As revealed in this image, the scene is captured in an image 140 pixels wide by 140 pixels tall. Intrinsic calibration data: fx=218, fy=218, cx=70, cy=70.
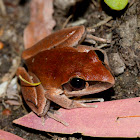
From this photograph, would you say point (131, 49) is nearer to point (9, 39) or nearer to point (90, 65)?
point (90, 65)

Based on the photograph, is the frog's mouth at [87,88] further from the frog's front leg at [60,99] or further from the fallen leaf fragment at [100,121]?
the fallen leaf fragment at [100,121]

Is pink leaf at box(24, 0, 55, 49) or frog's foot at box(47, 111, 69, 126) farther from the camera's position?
pink leaf at box(24, 0, 55, 49)

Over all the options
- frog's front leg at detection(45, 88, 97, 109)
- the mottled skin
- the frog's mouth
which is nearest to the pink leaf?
the mottled skin

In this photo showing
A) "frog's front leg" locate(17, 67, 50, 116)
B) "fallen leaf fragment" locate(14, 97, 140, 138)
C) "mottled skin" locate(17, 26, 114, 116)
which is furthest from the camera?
"frog's front leg" locate(17, 67, 50, 116)

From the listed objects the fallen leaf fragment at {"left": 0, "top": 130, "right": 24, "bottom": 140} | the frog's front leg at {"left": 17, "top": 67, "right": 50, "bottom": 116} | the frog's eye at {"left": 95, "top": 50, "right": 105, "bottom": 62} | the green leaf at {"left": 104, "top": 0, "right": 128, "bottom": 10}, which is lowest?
the fallen leaf fragment at {"left": 0, "top": 130, "right": 24, "bottom": 140}

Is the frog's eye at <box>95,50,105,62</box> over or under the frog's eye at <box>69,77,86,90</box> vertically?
over

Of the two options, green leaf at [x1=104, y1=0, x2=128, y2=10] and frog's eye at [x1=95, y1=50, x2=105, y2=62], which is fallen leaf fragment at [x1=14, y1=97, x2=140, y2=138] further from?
green leaf at [x1=104, y1=0, x2=128, y2=10]

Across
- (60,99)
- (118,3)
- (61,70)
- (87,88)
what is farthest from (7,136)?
(118,3)
